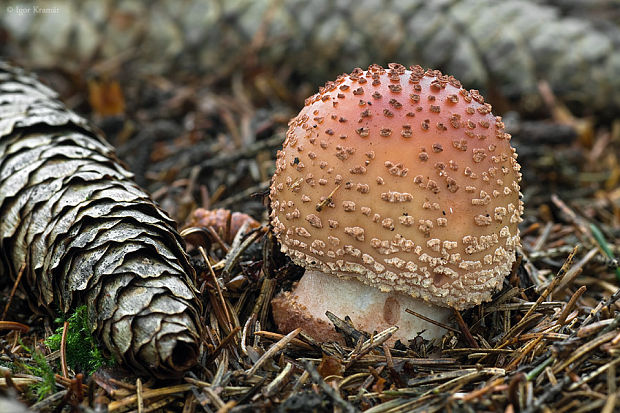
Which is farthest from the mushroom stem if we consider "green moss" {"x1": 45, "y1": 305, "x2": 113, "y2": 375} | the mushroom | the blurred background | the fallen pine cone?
the blurred background

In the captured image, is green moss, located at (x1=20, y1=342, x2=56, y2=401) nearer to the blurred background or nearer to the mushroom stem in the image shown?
the mushroom stem

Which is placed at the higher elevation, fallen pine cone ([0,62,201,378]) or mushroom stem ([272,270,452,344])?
fallen pine cone ([0,62,201,378])

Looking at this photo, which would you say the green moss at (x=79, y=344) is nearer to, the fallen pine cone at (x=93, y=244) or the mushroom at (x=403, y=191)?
the fallen pine cone at (x=93, y=244)

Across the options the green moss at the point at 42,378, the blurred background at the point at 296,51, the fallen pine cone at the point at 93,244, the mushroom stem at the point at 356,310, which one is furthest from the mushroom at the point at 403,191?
the blurred background at the point at 296,51

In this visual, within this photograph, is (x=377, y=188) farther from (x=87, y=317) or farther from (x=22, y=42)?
(x=22, y=42)

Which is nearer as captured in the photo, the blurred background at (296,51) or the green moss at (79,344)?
the green moss at (79,344)

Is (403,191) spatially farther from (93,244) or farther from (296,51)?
(296,51)
